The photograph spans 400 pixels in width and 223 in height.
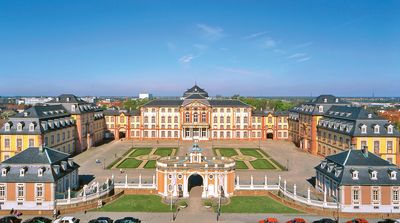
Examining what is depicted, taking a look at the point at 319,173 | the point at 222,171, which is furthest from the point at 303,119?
the point at 222,171

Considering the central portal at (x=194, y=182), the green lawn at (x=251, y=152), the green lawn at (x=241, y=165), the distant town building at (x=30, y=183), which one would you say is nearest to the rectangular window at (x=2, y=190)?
the distant town building at (x=30, y=183)

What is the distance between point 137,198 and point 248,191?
1411cm

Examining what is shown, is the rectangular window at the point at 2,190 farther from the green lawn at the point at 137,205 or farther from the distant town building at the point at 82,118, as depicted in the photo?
the distant town building at the point at 82,118

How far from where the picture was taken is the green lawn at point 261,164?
5828 centimetres

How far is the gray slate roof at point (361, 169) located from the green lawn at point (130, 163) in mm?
32949

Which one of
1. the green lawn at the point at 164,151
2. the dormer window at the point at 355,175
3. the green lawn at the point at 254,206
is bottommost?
the green lawn at the point at 254,206

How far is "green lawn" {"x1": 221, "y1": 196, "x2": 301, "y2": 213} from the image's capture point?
3716 cm

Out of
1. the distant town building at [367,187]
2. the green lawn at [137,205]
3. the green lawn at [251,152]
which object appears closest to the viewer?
the distant town building at [367,187]

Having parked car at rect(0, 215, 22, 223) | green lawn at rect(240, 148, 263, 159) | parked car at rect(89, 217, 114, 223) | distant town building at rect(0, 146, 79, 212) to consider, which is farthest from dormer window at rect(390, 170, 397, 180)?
parked car at rect(0, 215, 22, 223)

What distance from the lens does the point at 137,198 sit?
41.3 m

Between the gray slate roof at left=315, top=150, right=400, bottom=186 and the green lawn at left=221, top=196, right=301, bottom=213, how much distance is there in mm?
6687

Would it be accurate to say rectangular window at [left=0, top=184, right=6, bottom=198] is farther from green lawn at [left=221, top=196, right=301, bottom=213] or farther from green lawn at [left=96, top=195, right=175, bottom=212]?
green lawn at [left=221, top=196, right=301, bottom=213]

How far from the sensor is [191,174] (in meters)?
42.1

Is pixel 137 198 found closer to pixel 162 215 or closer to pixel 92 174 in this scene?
pixel 162 215
